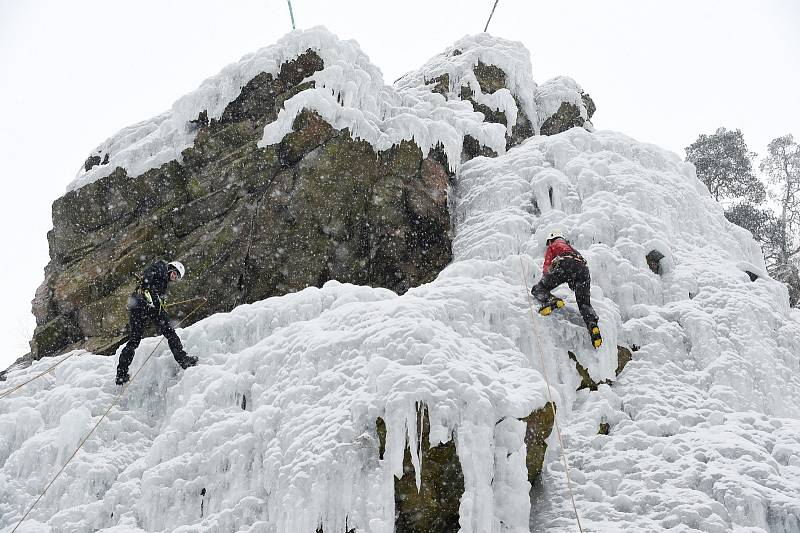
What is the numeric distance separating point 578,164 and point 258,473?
8.89 meters

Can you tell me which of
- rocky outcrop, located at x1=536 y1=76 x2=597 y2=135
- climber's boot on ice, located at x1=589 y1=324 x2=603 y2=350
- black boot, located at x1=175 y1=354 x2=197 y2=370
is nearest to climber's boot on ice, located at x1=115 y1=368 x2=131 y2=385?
black boot, located at x1=175 y1=354 x2=197 y2=370

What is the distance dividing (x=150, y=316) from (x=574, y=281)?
18.9 feet

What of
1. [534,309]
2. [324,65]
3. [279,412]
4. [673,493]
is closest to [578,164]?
[534,309]

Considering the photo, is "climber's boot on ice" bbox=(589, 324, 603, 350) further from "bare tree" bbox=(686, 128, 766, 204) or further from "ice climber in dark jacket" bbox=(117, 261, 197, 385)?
"bare tree" bbox=(686, 128, 766, 204)

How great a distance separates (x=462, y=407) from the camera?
5691 millimetres

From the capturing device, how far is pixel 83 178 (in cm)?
1225

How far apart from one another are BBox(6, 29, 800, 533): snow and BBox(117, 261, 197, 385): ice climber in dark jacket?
0.87 ft

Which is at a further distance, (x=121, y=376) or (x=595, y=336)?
(x=121, y=376)

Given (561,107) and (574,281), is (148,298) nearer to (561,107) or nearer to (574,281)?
(574,281)

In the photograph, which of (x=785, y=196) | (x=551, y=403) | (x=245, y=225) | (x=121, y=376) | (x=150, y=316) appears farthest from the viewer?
(x=785, y=196)

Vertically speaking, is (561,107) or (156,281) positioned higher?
(561,107)

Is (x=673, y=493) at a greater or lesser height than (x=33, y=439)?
lesser

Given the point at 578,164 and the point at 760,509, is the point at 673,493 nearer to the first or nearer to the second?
the point at 760,509

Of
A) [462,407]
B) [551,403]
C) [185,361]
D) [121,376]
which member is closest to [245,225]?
[185,361]
